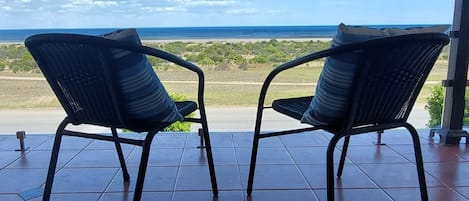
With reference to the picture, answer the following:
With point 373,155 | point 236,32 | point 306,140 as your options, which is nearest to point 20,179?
point 306,140

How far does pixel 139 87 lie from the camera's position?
55.1 inches

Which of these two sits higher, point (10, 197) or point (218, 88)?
point (10, 197)

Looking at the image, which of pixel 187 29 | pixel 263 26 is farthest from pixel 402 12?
pixel 187 29

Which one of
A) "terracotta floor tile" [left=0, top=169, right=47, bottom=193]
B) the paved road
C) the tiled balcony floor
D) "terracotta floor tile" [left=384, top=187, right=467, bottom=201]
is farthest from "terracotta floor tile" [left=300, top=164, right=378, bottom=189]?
the paved road

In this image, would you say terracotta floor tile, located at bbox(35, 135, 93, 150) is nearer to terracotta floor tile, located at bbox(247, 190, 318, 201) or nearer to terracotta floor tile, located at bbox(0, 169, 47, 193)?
terracotta floor tile, located at bbox(0, 169, 47, 193)

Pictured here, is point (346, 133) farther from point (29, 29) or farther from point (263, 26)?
point (263, 26)

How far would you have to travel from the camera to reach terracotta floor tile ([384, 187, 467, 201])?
183cm

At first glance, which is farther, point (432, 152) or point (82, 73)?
point (432, 152)

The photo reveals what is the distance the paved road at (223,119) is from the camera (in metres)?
4.97

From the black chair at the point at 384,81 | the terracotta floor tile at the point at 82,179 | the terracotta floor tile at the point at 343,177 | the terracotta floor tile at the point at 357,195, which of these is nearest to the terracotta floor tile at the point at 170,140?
the terracotta floor tile at the point at 82,179

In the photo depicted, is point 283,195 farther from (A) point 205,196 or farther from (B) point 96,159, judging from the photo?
(B) point 96,159

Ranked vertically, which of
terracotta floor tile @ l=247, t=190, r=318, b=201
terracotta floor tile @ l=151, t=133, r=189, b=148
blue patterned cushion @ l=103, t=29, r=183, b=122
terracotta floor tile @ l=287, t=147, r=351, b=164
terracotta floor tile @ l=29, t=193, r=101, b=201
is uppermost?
blue patterned cushion @ l=103, t=29, r=183, b=122

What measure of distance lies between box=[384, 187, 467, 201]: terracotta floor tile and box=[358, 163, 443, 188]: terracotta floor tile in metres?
0.05

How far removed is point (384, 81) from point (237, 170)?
1.02 metres
